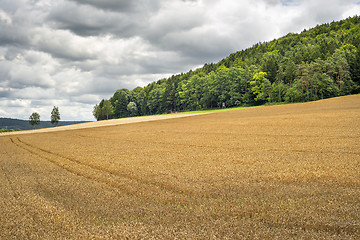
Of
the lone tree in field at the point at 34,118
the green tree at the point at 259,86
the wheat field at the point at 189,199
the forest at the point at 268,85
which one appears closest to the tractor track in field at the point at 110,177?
the wheat field at the point at 189,199

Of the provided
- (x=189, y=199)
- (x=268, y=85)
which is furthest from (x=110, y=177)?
(x=268, y=85)

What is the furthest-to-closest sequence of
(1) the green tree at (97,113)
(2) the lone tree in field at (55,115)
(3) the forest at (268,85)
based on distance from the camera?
(1) the green tree at (97,113), (2) the lone tree in field at (55,115), (3) the forest at (268,85)

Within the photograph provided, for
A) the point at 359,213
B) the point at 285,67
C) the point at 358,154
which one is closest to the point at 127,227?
the point at 359,213

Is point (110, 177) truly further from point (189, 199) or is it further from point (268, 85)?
point (268, 85)

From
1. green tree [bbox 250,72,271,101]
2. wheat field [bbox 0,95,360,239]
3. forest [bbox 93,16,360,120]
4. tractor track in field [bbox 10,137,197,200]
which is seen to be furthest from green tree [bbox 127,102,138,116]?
wheat field [bbox 0,95,360,239]

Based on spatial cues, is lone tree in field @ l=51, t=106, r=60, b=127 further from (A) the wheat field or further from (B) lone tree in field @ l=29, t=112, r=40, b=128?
(A) the wheat field

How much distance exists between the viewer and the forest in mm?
74000

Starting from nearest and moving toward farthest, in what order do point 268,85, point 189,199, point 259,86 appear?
point 189,199, point 268,85, point 259,86

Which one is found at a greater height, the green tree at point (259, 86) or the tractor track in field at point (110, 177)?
the green tree at point (259, 86)

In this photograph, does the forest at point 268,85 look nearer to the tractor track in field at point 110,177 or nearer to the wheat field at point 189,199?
the wheat field at point 189,199

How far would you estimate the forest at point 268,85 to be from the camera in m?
74.0

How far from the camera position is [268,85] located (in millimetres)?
84062

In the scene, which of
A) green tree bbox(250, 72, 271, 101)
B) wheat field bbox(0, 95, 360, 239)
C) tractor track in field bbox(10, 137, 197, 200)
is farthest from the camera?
green tree bbox(250, 72, 271, 101)

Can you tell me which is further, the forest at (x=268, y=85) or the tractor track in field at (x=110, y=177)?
the forest at (x=268, y=85)
